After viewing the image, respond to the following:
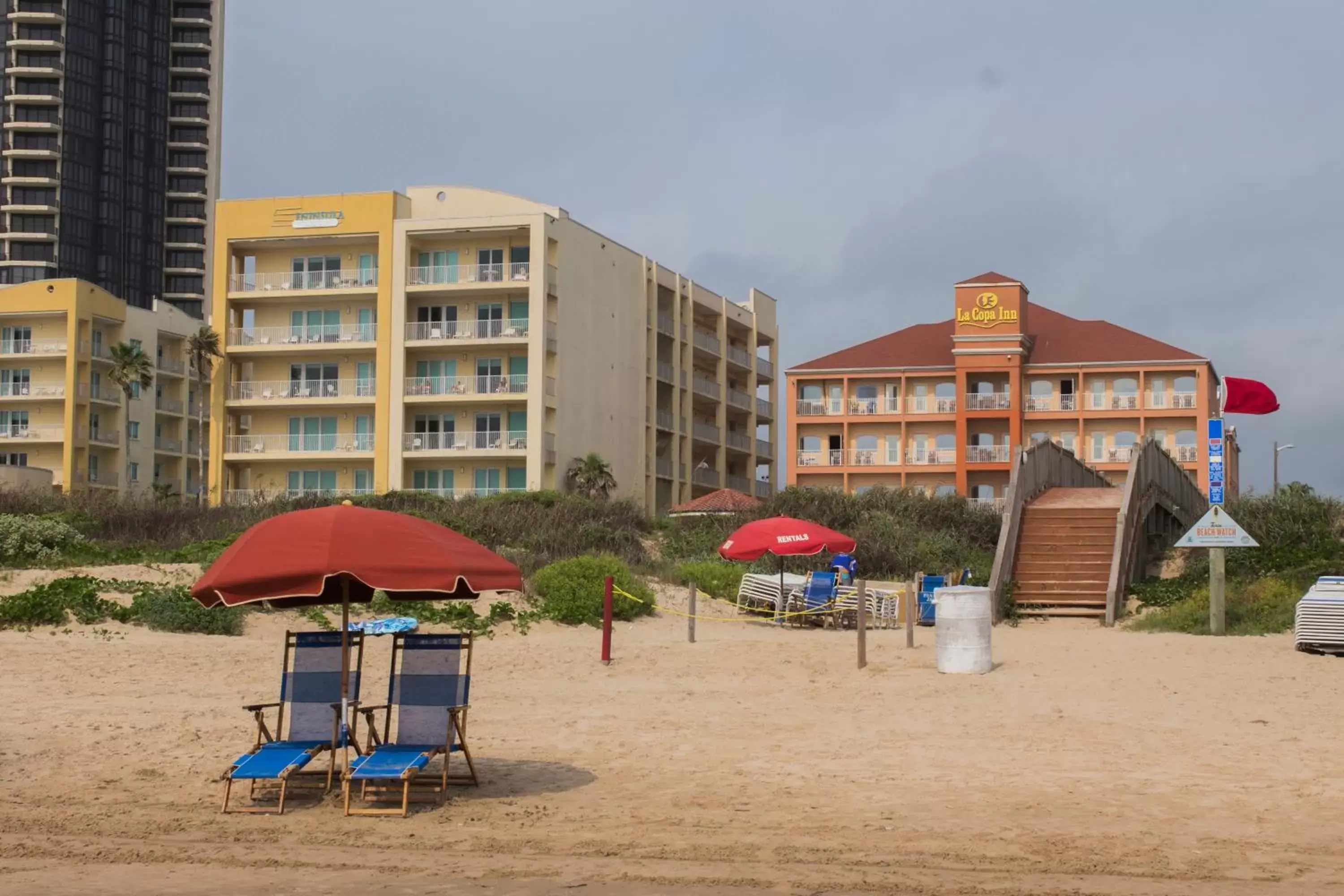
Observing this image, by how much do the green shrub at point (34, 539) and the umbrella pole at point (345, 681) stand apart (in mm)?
17762

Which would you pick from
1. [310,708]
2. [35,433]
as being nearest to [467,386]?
[35,433]

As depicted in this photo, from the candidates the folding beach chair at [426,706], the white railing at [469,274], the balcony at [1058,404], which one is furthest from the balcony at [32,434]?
the folding beach chair at [426,706]

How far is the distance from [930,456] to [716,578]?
4039cm

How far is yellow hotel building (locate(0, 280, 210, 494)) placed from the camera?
7144 centimetres

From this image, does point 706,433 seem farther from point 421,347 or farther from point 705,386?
point 421,347

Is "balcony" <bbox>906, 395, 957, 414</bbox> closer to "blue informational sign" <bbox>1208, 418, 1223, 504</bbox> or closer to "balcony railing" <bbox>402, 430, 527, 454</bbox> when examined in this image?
"balcony railing" <bbox>402, 430, 527, 454</bbox>

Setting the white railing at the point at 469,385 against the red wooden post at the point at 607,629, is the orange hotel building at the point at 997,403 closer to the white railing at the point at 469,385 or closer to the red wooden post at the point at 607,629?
the white railing at the point at 469,385

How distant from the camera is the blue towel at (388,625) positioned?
19984 mm

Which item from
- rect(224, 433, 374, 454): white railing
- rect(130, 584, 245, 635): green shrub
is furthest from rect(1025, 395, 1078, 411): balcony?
rect(130, 584, 245, 635): green shrub

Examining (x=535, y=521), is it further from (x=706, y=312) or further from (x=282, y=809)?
(x=706, y=312)

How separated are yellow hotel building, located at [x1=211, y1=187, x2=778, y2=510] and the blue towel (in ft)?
117

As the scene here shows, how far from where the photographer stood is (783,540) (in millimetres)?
23078

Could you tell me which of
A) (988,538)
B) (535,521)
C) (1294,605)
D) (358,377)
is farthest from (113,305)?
(1294,605)

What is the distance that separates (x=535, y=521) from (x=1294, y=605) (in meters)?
20.1
